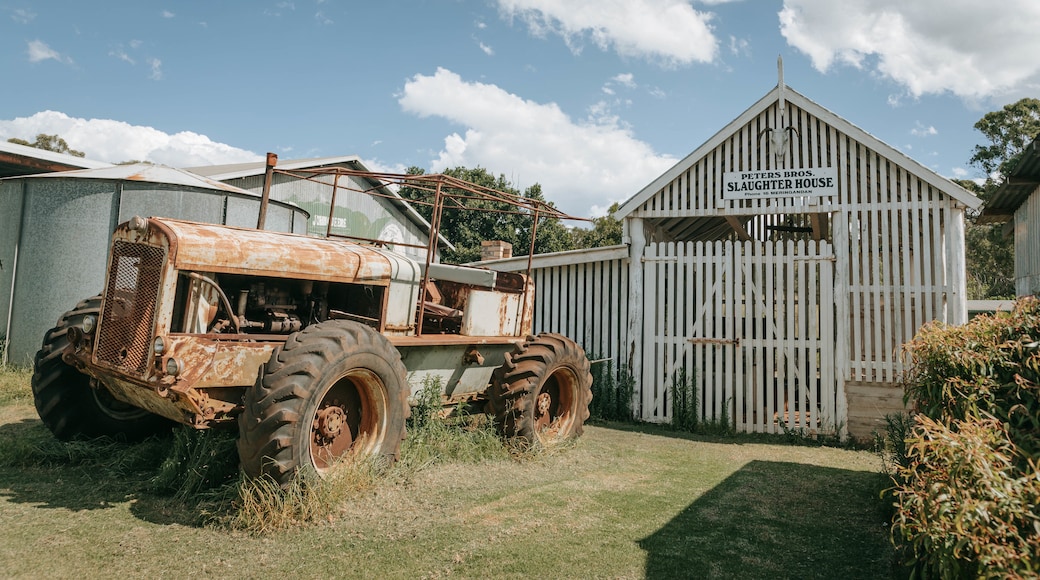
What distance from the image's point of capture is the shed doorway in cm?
834

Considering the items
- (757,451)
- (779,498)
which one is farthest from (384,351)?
(757,451)

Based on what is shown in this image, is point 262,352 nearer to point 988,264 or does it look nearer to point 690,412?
point 690,412

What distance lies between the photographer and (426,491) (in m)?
4.90

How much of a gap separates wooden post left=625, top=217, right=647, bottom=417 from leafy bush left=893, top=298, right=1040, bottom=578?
17.9 feet

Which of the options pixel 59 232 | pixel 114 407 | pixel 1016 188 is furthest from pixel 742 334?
pixel 59 232

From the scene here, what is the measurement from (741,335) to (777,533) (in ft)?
14.9

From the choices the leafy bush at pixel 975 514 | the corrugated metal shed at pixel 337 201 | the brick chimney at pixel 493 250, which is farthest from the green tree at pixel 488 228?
the leafy bush at pixel 975 514

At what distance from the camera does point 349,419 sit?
16.3 feet

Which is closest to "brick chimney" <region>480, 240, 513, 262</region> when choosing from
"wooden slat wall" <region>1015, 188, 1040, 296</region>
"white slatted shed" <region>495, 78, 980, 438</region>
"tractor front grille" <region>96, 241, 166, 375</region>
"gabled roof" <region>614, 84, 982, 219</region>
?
"white slatted shed" <region>495, 78, 980, 438</region>

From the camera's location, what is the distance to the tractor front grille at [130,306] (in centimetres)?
439

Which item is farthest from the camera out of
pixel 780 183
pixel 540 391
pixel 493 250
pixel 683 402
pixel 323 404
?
pixel 493 250

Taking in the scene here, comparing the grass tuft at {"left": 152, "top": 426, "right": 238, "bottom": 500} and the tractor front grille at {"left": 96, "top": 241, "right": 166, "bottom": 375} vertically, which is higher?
the tractor front grille at {"left": 96, "top": 241, "right": 166, "bottom": 375}

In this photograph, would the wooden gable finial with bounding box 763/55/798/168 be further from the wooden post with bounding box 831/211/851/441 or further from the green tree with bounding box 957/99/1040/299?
the green tree with bounding box 957/99/1040/299

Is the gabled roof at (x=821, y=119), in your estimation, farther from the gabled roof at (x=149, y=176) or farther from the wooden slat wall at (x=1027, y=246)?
the gabled roof at (x=149, y=176)
